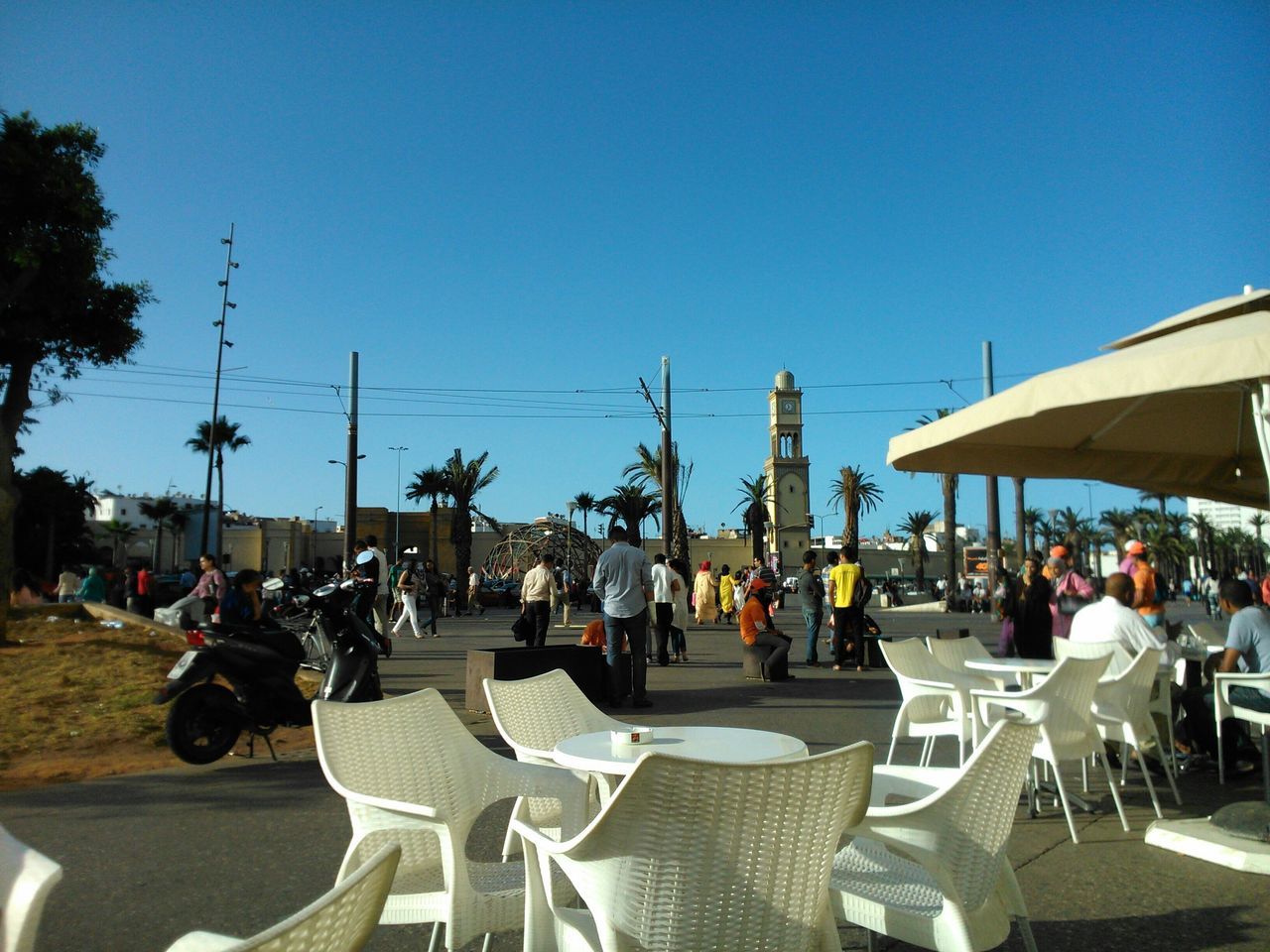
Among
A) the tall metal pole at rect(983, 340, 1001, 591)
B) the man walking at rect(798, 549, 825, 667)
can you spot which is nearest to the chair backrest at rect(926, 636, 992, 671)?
the man walking at rect(798, 549, 825, 667)

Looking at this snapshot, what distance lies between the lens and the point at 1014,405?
18.2 ft

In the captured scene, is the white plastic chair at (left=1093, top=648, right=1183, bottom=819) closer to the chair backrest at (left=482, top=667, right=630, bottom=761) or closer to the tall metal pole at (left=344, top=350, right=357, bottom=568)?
the chair backrest at (left=482, top=667, right=630, bottom=761)

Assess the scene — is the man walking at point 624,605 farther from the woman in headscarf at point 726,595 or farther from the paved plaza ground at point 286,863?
the woman in headscarf at point 726,595

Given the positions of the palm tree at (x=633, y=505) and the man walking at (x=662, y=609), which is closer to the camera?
the man walking at (x=662, y=609)

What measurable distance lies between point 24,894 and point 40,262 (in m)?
14.0

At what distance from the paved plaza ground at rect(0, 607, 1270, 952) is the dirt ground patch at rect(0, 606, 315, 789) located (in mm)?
405

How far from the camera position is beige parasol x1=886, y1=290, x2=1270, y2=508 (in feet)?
15.9

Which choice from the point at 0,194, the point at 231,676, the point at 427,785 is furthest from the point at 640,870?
the point at 0,194

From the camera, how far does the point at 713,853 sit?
2482 millimetres

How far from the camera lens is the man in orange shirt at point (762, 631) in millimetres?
12969

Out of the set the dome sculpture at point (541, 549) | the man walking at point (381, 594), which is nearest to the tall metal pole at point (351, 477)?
the man walking at point (381, 594)

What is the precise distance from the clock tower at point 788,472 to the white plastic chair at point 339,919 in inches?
2959

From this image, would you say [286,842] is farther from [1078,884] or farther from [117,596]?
[117,596]

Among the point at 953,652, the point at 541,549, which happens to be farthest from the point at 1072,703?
the point at 541,549
